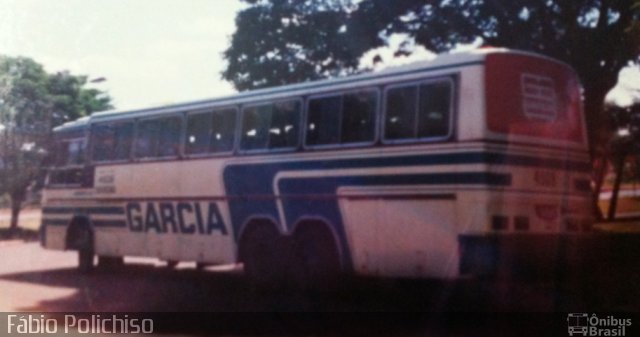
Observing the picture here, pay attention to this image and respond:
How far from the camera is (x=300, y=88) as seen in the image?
504 inches

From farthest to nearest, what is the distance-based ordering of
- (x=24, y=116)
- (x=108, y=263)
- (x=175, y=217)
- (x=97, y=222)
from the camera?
(x=24, y=116)
(x=108, y=263)
(x=97, y=222)
(x=175, y=217)

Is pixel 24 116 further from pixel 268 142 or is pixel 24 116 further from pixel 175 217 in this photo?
pixel 268 142

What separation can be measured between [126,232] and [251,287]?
11.9 ft

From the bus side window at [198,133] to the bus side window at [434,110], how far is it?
462 centimetres

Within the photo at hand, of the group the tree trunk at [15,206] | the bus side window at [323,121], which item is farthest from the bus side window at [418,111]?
the tree trunk at [15,206]

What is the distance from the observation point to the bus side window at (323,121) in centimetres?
1209

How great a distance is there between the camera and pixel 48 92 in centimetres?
3195

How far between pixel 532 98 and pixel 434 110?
132cm

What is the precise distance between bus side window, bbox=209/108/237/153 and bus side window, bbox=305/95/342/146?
5.88ft

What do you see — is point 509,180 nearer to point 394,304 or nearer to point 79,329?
point 394,304

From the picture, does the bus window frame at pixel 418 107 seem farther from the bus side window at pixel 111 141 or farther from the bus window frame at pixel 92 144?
the bus side window at pixel 111 141

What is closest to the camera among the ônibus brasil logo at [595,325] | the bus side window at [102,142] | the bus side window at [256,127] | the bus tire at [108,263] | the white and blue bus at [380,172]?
the ônibus brasil logo at [595,325]

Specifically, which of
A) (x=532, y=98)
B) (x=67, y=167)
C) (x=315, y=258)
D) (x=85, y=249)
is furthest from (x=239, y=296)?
(x=67, y=167)

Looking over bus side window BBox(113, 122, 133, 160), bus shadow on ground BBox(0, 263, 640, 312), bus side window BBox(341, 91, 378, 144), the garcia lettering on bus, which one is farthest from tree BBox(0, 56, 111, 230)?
bus side window BBox(341, 91, 378, 144)
